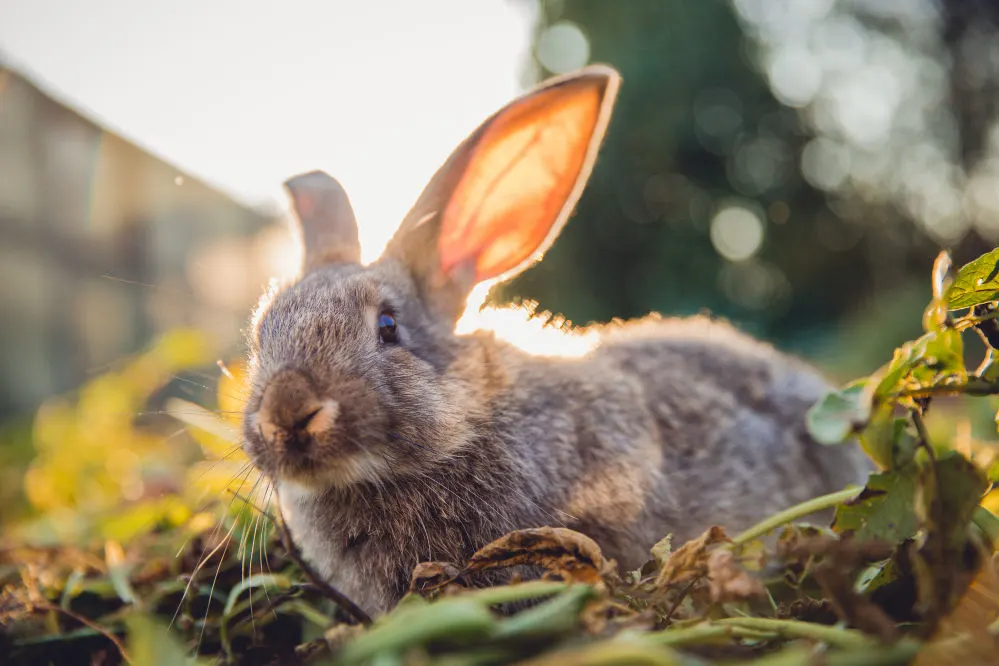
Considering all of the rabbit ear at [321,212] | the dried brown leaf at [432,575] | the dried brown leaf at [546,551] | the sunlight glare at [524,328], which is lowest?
the dried brown leaf at [432,575]

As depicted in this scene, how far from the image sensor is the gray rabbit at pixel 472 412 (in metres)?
2.32

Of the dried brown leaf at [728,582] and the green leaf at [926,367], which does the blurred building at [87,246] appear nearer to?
the dried brown leaf at [728,582]

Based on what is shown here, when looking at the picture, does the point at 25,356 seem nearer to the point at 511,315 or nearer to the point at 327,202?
the point at 327,202

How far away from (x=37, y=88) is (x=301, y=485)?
5162mm

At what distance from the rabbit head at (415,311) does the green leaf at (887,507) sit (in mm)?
1214

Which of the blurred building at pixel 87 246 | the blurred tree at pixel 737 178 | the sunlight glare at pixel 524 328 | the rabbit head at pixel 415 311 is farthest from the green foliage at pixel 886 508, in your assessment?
the blurred tree at pixel 737 178

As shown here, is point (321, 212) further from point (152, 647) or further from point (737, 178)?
point (737, 178)

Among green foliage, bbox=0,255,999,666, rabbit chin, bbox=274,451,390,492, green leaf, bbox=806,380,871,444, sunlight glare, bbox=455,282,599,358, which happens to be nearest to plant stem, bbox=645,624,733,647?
green foliage, bbox=0,255,999,666

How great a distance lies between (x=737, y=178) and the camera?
13953 millimetres

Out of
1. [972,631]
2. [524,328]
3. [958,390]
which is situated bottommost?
[972,631]

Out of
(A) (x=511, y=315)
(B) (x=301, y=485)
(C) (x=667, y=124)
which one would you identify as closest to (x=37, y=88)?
Result: (A) (x=511, y=315)

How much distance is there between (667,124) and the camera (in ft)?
44.3

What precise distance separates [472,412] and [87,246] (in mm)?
6050

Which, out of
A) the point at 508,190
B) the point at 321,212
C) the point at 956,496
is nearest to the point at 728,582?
the point at 956,496
